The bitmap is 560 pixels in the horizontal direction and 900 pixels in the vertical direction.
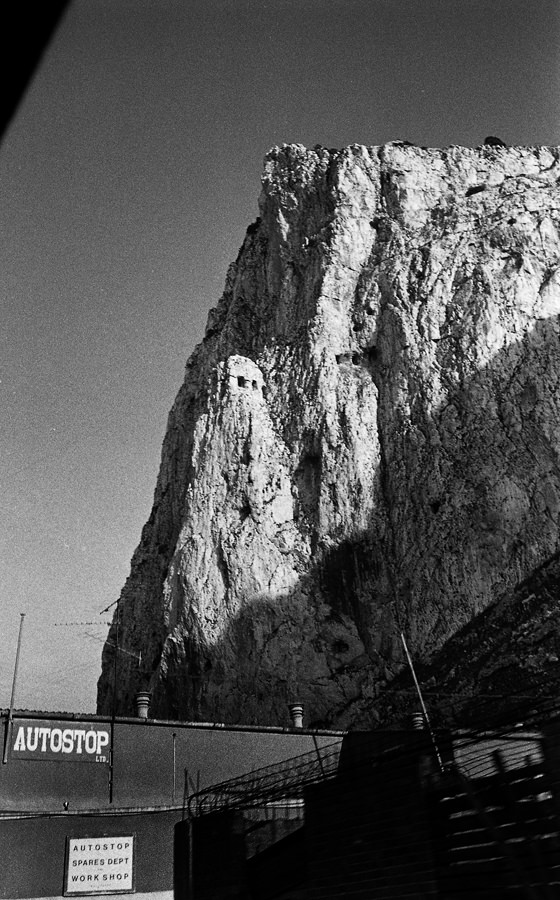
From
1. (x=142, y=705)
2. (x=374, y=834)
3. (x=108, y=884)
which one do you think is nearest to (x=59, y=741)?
(x=108, y=884)

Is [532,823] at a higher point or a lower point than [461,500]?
lower

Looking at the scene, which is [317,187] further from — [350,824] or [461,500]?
[350,824]

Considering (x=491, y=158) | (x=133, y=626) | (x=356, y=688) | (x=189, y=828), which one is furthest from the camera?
(x=491, y=158)

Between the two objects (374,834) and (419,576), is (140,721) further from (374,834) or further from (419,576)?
(419,576)

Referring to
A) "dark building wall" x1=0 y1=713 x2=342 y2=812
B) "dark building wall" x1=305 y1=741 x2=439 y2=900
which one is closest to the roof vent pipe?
"dark building wall" x1=0 y1=713 x2=342 y2=812

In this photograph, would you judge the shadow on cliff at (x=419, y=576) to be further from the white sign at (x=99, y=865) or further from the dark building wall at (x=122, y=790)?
the white sign at (x=99, y=865)

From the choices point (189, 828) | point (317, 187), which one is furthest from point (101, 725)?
point (317, 187)
